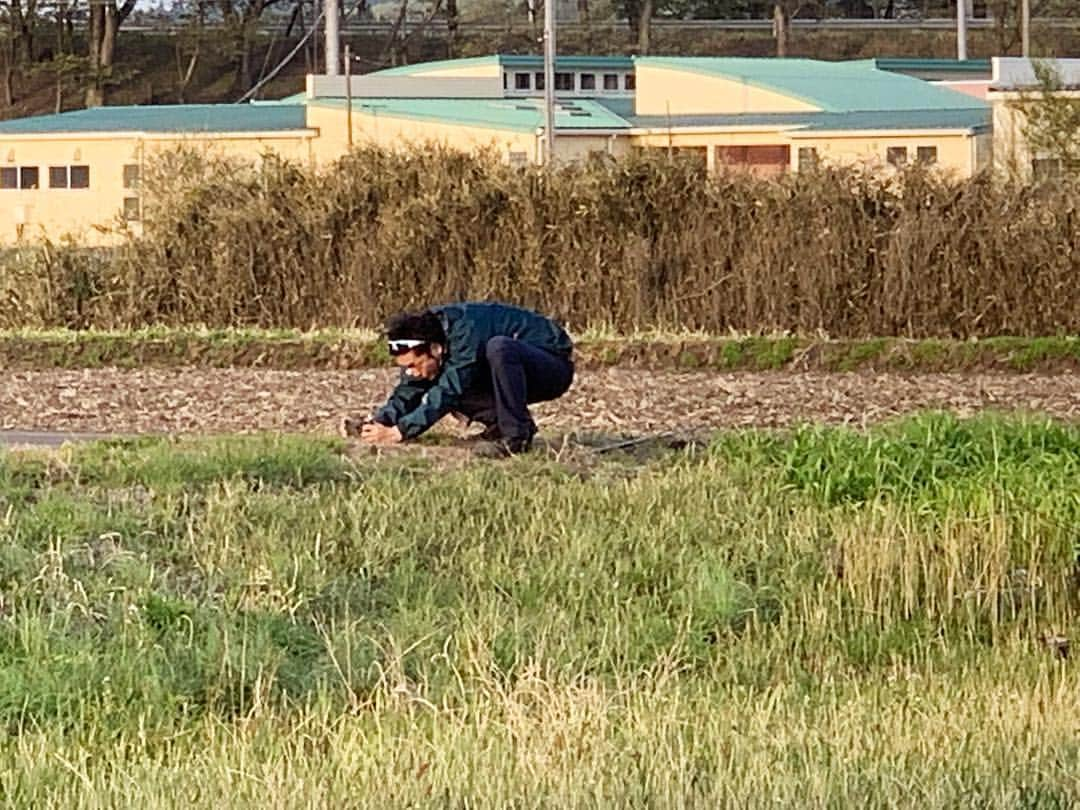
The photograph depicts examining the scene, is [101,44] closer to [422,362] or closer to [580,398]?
[580,398]

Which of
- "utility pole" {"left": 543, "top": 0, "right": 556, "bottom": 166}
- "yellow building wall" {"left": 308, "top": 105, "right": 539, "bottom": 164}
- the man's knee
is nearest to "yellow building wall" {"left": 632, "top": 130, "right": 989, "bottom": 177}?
"utility pole" {"left": 543, "top": 0, "right": 556, "bottom": 166}

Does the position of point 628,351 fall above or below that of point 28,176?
below

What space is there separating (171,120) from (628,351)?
2241 cm

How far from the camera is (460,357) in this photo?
1072cm

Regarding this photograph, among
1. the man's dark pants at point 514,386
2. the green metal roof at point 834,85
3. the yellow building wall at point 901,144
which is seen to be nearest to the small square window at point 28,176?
the green metal roof at point 834,85

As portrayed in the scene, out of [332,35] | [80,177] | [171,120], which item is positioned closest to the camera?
[171,120]

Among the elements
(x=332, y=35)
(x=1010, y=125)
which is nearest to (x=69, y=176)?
(x=332, y=35)

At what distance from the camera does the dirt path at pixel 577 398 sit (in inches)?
570

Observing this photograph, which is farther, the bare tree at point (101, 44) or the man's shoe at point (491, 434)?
the bare tree at point (101, 44)

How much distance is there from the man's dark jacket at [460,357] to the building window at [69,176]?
102 ft

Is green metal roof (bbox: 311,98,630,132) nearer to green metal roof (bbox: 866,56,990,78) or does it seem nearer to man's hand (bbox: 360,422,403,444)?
green metal roof (bbox: 866,56,990,78)

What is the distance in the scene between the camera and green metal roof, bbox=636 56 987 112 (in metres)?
41.5

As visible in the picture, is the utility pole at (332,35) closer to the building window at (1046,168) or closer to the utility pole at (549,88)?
the utility pole at (549,88)

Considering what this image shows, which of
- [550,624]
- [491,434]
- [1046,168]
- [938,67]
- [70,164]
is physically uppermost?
[938,67]
